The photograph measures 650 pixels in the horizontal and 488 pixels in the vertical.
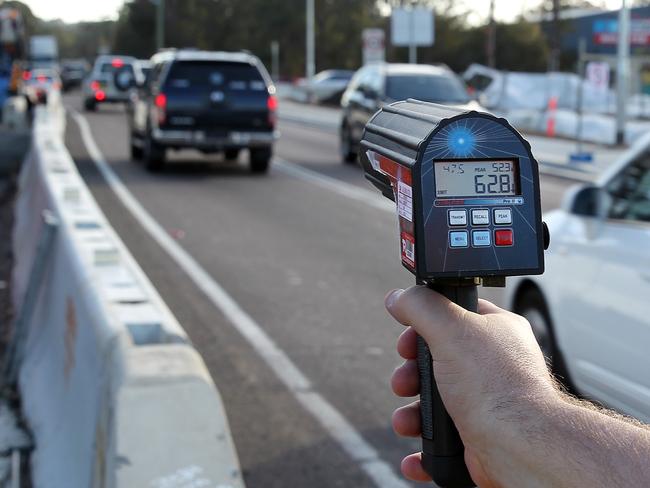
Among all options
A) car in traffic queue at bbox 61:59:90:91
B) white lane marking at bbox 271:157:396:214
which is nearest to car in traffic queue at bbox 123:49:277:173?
white lane marking at bbox 271:157:396:214

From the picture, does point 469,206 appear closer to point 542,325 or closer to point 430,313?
point 430,313

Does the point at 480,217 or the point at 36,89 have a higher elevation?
the point at 480,217

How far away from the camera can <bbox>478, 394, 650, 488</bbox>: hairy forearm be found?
1.44m

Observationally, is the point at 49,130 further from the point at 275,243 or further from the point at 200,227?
the point at 275,243

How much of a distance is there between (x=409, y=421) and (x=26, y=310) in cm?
499

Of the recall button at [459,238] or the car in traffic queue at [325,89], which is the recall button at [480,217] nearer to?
the recall button at [459,238]

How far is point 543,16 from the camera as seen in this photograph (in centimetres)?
9094

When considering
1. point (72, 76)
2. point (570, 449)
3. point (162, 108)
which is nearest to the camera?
point (570, 449)

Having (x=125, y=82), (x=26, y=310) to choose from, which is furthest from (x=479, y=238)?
(x=125, y=82)

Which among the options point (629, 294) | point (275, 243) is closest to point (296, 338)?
point (629, 294)

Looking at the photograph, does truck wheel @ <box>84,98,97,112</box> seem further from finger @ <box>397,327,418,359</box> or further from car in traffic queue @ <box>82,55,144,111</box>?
finger @ <box>397,327,418,359</box>

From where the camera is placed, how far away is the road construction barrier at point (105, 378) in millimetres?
3270

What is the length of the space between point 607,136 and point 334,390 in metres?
23.9

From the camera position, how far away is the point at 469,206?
170 cm
